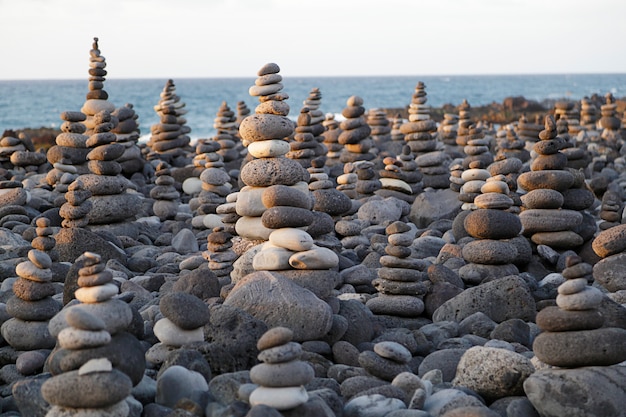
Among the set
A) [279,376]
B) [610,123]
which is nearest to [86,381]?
[279,376]

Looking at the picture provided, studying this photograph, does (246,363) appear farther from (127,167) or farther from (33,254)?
(127,167)

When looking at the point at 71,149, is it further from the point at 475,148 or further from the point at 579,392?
the point at 579,392

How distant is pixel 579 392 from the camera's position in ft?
15.9

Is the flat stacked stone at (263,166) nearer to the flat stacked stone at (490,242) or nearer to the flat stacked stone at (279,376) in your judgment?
the flat stacked stone at (490,242)

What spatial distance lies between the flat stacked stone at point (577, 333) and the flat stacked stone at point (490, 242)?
3.31m

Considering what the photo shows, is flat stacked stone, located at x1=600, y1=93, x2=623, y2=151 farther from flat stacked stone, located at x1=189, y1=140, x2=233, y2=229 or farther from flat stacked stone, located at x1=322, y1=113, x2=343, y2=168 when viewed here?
flat stacked stone, located at x1=189, y1=140, x2=233, y2=229

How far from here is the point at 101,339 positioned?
462 centimetres

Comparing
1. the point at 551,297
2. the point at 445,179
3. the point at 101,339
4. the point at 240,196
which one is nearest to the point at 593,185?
the point at 445,179

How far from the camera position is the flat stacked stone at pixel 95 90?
48.2 ft

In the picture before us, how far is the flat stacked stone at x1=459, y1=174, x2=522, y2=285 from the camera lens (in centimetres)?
855

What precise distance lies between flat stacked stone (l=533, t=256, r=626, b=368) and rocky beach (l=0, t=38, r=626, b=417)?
12 millimetres

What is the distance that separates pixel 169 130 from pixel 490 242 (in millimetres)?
11268

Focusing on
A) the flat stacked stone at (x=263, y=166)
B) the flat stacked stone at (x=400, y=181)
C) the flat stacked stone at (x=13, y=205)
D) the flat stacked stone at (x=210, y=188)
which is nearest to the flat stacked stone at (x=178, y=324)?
the flat stacked stone at (x=263, y=166)

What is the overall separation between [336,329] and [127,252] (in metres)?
4.45
